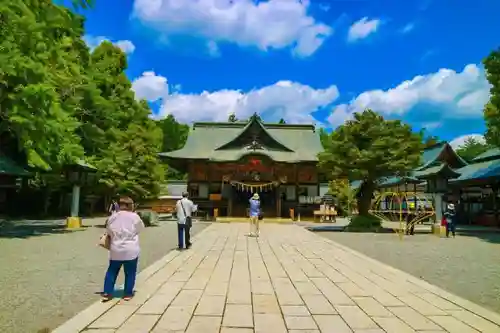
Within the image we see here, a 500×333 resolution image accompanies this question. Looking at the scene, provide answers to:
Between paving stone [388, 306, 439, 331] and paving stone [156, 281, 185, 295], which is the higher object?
paving stone [156, 281, 185, 295]

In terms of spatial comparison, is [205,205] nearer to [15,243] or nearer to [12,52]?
[15,243]

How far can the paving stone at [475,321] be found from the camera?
4688 mm

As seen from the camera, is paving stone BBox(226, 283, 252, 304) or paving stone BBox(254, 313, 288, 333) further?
paving stone BBox(226, 283, 252, 304)

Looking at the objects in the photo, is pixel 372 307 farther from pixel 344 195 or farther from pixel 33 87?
pixel 344 195

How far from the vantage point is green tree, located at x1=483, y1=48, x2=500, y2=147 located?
17.5m

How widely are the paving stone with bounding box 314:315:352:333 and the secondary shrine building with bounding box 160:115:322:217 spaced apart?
981 inches

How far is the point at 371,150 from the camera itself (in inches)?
768

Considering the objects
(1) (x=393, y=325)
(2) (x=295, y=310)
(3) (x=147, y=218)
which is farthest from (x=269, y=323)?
(3) (x=147, y=218)

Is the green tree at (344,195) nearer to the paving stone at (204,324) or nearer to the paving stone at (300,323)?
the paving stone at (300,323)

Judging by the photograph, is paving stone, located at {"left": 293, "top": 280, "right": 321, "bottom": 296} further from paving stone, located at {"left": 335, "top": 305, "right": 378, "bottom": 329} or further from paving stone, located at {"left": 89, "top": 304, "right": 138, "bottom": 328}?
paving stone, located at {"left": 89, "top": 304, "right": 138, "bottom": 328}

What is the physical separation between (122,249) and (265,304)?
2.21m

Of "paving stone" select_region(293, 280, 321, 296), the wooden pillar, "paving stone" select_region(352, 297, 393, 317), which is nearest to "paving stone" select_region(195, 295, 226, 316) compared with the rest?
"paving stone" select_region(293, 280, 321, 296)

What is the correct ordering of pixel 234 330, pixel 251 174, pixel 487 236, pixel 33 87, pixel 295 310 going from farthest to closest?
1. pixel 251 174
2. pixel 487 236
3. pixel 33 87
4. pixel 295 310
5. pixel 234 330

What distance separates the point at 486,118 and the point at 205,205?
2065cm
